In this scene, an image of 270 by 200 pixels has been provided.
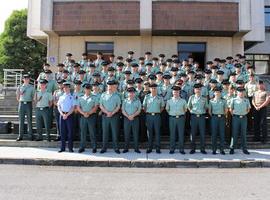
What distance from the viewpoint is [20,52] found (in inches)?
1597

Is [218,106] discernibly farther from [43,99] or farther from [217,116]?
[43,99]

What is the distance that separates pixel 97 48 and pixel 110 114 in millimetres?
10339

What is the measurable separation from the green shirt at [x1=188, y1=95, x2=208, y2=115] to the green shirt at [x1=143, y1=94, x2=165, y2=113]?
0.82 metres

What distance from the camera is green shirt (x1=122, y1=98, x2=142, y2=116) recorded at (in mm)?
12430

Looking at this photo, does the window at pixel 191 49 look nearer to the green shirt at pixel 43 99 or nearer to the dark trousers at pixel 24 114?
the green shirt at pixel 43 99

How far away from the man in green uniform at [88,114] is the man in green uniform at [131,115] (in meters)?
0.87

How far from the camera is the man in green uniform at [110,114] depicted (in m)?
12.4

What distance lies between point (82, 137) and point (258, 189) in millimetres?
5844

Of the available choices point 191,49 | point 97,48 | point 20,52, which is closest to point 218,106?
point 191,49

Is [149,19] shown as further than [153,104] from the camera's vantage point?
Yes

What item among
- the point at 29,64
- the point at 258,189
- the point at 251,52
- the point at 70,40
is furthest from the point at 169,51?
the point at 29,64

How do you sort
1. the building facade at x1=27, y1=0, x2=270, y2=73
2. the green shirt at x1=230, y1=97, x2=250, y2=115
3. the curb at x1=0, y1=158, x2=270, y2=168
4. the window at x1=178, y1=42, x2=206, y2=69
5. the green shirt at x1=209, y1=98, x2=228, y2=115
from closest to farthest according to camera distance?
the curb at x1=0, y1=158, x2=270, y2=168 → the green shirt at x1=230, y1=97, x2=250, y2=115 → the green shirt at x1=209, y1=98, x2=228, y2=115 → the building facade at x1=27, y1=0, x2=270, y2=73 → the window at x1=178, y1=42, x2=206, y2=69

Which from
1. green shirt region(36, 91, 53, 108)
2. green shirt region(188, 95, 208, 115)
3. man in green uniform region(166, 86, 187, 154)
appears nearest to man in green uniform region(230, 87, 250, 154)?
green shirt region(188, 95, 208, 115)

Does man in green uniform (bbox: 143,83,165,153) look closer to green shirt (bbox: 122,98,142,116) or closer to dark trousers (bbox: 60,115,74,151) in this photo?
green shirt (bbox: 122,98,142,116)
